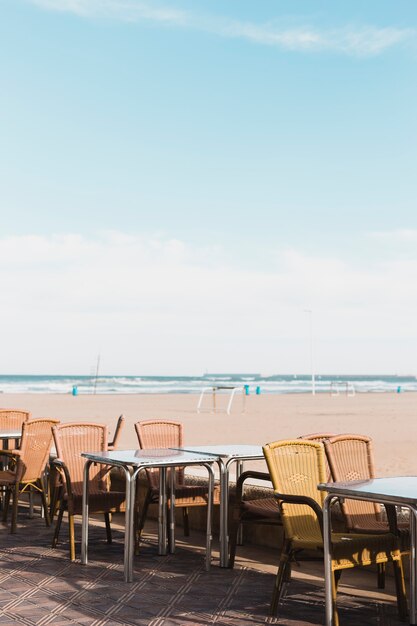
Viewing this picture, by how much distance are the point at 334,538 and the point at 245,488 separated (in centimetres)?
243

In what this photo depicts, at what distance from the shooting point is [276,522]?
6.27 metres

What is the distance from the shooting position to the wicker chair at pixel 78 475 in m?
6.99

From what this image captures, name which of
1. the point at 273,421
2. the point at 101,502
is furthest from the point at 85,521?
the point at 273,421

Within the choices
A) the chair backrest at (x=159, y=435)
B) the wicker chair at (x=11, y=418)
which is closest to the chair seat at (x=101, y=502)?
the chair backrest at (x=159, y=435)

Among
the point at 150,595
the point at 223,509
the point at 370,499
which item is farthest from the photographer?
the point at 223,509

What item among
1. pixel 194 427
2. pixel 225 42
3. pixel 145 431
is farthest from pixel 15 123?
pixel 145 431

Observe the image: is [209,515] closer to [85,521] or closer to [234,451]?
[234,451]

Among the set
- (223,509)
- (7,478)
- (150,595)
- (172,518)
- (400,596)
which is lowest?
(150,595)

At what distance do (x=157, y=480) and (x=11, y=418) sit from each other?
2.91 metres

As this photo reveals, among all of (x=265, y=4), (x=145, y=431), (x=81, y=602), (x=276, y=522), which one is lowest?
(x=81, y=602)

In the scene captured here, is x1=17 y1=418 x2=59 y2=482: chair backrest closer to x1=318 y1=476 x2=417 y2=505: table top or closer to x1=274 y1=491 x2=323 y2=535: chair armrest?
x1=274 y1=491 x2=323 y2=535: chair armrest

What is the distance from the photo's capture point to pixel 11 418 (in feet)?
32.5

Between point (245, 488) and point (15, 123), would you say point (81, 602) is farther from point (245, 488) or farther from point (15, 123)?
point (15, 123)

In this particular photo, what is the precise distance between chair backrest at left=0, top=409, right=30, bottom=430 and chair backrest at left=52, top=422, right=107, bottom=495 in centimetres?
251
